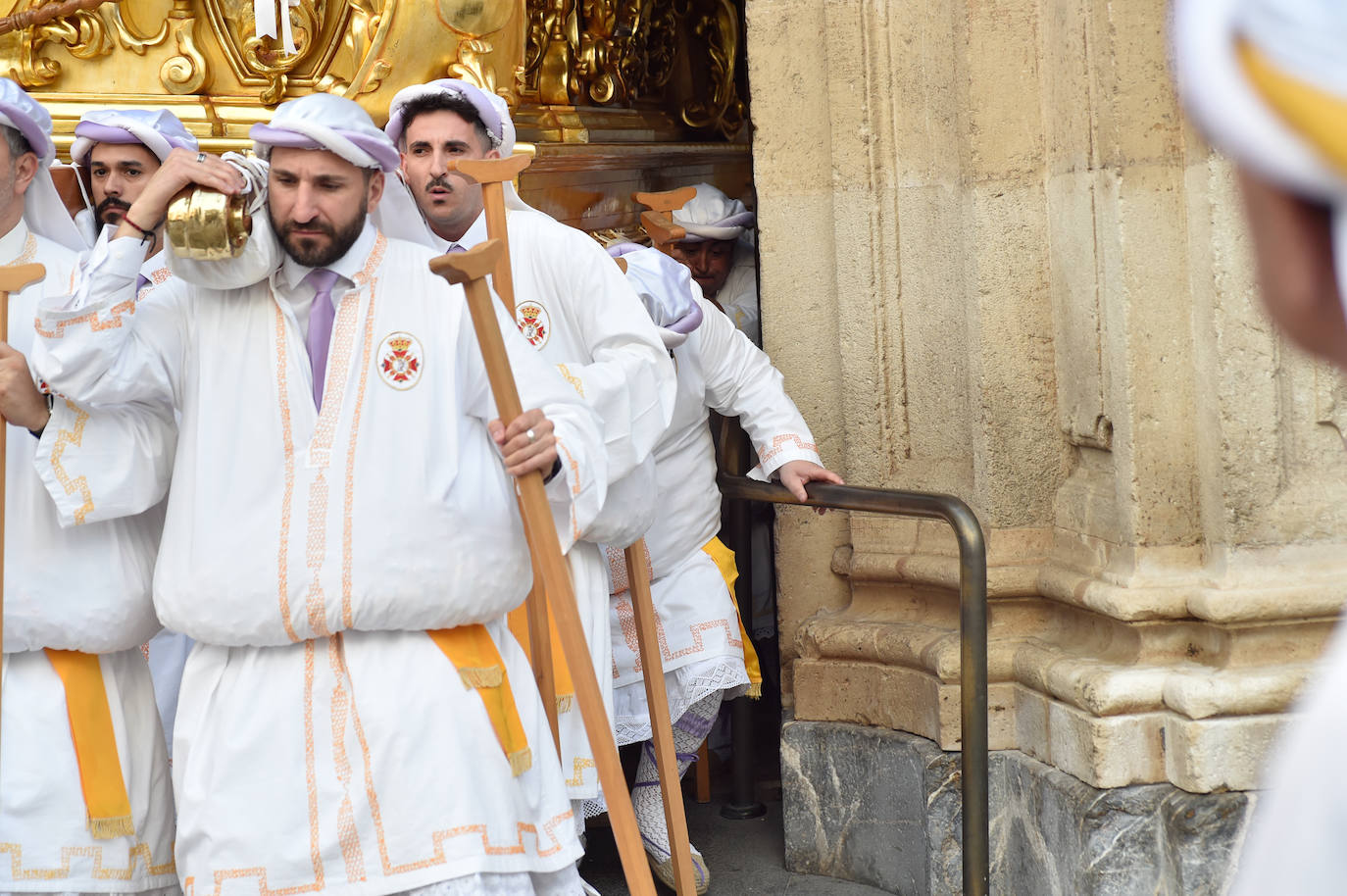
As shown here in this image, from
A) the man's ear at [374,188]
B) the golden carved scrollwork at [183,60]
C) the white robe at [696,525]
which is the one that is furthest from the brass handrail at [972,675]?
the golden carved scrollwork at [183,60]

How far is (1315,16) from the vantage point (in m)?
0.75

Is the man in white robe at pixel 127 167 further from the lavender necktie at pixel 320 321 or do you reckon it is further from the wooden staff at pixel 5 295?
the lavender necktie at pixel 320 321

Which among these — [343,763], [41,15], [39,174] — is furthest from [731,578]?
[41,15]

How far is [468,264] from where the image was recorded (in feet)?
8.98

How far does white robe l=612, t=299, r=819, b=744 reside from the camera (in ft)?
14.3

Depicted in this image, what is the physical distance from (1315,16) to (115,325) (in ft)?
8.21

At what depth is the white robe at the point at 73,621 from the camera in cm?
303

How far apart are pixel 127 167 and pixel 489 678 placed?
1829 millimetres

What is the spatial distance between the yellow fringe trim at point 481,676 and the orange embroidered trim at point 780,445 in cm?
141

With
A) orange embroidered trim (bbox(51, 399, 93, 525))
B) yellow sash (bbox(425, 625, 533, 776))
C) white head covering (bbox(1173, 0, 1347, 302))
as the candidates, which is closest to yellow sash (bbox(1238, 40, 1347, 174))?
white head covering (bbox(1173, 0, 1347, 302))

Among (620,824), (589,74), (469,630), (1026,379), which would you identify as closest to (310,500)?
(469,630)

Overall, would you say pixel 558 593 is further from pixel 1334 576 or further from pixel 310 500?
pixel 1334 576

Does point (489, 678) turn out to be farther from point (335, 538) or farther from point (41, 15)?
point (41, 15)

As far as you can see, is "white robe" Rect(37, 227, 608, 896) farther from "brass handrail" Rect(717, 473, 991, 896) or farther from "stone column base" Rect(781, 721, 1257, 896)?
"stone column base" Rect(781, 721, 1257, 896)
